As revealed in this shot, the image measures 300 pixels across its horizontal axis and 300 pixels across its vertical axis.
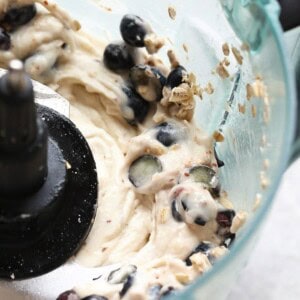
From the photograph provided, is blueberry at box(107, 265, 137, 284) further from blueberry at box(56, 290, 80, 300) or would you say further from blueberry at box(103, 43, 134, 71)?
blueberry at box(103, 43, 134, 71)

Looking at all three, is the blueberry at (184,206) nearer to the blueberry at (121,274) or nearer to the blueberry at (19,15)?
the blueberry at (121,274)

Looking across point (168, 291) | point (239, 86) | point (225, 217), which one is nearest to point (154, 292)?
point (168, 291)

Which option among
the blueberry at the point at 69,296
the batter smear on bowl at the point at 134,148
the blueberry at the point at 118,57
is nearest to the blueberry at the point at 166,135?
the batter smear on bowl at the point at 134,148

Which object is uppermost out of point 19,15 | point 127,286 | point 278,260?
point 19,15

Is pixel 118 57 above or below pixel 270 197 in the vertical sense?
below

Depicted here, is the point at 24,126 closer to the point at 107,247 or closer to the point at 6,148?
the point at 6,148

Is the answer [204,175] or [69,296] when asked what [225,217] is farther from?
[69,296]

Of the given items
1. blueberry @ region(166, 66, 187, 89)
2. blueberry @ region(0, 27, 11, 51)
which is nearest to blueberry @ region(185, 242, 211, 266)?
blueberry @ region(166, 66, 187, 89)

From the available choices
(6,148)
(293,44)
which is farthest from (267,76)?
(6,148)
